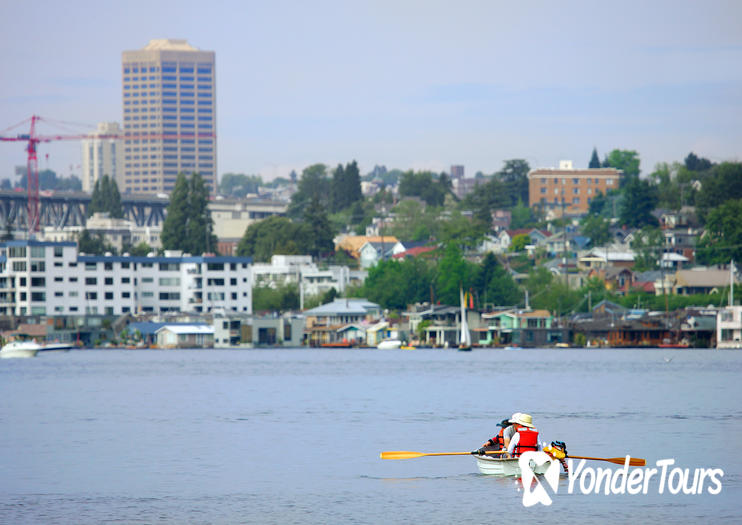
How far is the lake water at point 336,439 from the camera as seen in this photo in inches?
1244

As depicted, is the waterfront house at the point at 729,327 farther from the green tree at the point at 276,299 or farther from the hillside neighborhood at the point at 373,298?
the green tree at the point at 276,299

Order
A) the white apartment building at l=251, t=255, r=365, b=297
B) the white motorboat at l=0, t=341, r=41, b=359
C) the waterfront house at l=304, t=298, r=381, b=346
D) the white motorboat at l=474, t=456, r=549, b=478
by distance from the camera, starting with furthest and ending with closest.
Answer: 1. the white apartment building at l=251, t=255, r=365, b=297
2. the waterfront house at l=304, t=298, r=381, b=346
3. the white motorboat at l=0, t=341, r=41, b=359
4. the white motorboat at l=474, t=456, r=549, b=478

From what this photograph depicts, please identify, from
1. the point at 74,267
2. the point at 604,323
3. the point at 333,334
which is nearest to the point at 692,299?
the point at 604,323

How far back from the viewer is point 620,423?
50406mm

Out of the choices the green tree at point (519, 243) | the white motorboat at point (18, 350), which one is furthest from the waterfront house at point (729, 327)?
the green tree at point (519, 243)

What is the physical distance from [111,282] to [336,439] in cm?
10248

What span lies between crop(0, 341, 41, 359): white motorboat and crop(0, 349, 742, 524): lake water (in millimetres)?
35188

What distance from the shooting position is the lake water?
104 ft

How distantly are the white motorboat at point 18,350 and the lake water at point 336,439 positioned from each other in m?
35.2

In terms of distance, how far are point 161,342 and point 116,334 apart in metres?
5.19

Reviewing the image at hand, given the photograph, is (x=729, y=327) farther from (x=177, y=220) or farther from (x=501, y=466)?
(x=501, y=466)

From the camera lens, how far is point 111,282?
145 meters

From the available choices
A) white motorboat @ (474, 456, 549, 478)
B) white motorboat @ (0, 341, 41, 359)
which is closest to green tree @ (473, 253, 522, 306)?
white motorboat @ (0, 341, 41, 359)

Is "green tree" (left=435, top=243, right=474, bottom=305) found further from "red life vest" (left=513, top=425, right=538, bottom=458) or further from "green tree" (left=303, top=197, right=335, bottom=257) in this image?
"red life vest" (left=513, top=425, right=538, bottom=458)
